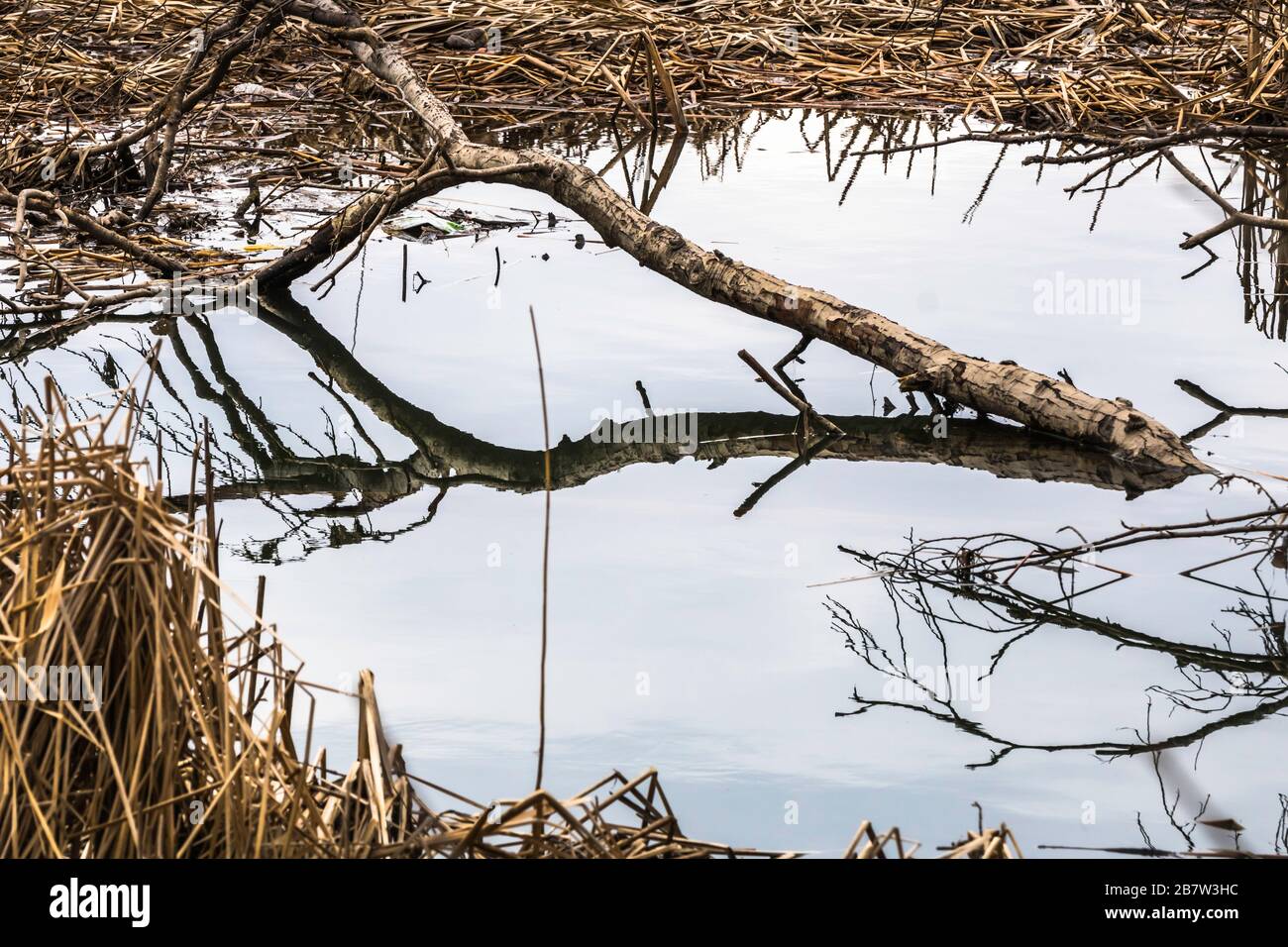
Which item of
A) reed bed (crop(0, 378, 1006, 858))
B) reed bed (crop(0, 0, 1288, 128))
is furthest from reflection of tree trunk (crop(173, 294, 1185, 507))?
reed bed (crop(0, 0, 1288, 128))

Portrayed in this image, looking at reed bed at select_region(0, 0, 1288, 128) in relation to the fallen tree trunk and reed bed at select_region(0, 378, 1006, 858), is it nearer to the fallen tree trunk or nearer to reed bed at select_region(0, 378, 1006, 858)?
the fallen tree trunk

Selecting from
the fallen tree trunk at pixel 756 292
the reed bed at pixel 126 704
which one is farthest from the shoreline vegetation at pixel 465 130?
the reed bed at pixel 126 704

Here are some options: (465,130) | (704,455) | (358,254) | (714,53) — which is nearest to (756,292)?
(704,455)

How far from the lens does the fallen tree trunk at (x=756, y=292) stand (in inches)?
120

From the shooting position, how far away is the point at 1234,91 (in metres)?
4.70

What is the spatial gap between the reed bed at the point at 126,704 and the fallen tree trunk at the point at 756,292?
2000 millimetres

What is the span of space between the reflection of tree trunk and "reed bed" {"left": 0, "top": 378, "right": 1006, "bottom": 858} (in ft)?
5.56

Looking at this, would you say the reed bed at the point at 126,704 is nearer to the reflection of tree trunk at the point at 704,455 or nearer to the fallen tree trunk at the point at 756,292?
the reflection of tree trunk at the point at 704,455

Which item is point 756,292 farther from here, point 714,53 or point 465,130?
point 714,53

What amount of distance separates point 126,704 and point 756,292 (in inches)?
95.8

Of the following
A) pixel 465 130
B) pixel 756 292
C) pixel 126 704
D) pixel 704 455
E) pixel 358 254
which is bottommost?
pixel 126 704

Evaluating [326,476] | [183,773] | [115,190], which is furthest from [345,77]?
[183,773]

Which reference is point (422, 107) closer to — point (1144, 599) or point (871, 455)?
point (871, 455)

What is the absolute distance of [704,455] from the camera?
10.5 ft
